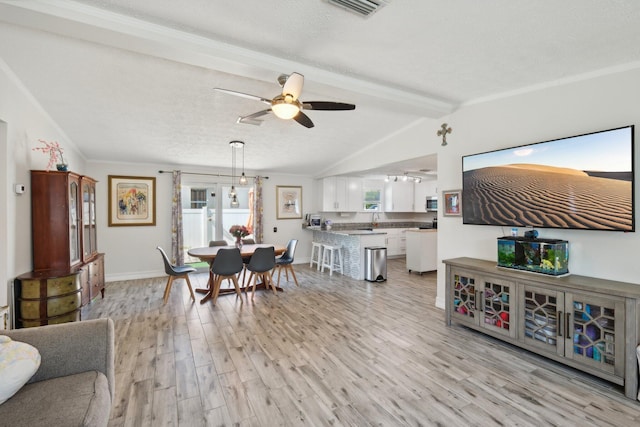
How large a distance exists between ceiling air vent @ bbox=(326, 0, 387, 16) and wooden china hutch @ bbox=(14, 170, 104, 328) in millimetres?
3423

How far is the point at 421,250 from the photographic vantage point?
604cm

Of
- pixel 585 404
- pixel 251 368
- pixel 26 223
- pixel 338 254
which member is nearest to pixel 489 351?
pixel 585 404

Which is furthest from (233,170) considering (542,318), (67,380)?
(542,318)

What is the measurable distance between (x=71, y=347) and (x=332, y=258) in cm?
489

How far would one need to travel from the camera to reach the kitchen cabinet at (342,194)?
280 inches

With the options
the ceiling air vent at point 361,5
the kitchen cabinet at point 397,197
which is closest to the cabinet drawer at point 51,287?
the ceiling air vent at point 361,5

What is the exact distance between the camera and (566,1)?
6.09 feet

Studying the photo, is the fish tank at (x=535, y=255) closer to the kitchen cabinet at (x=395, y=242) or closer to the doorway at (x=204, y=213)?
the kitchen cabinet at (x=395, y=242)

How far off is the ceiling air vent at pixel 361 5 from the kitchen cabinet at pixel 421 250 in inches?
191

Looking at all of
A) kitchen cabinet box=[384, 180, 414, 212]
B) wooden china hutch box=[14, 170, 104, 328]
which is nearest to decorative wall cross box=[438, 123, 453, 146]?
kitchen cabinet box=[384, 180, 414, 212]

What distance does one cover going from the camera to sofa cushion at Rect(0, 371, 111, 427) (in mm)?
1248

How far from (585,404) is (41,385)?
11.1 feet

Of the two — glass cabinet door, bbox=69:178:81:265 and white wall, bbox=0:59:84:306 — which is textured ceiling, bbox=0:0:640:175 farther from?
glass cabinet door, bbox=69:178:81:265

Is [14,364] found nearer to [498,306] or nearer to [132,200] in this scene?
[498,306]
